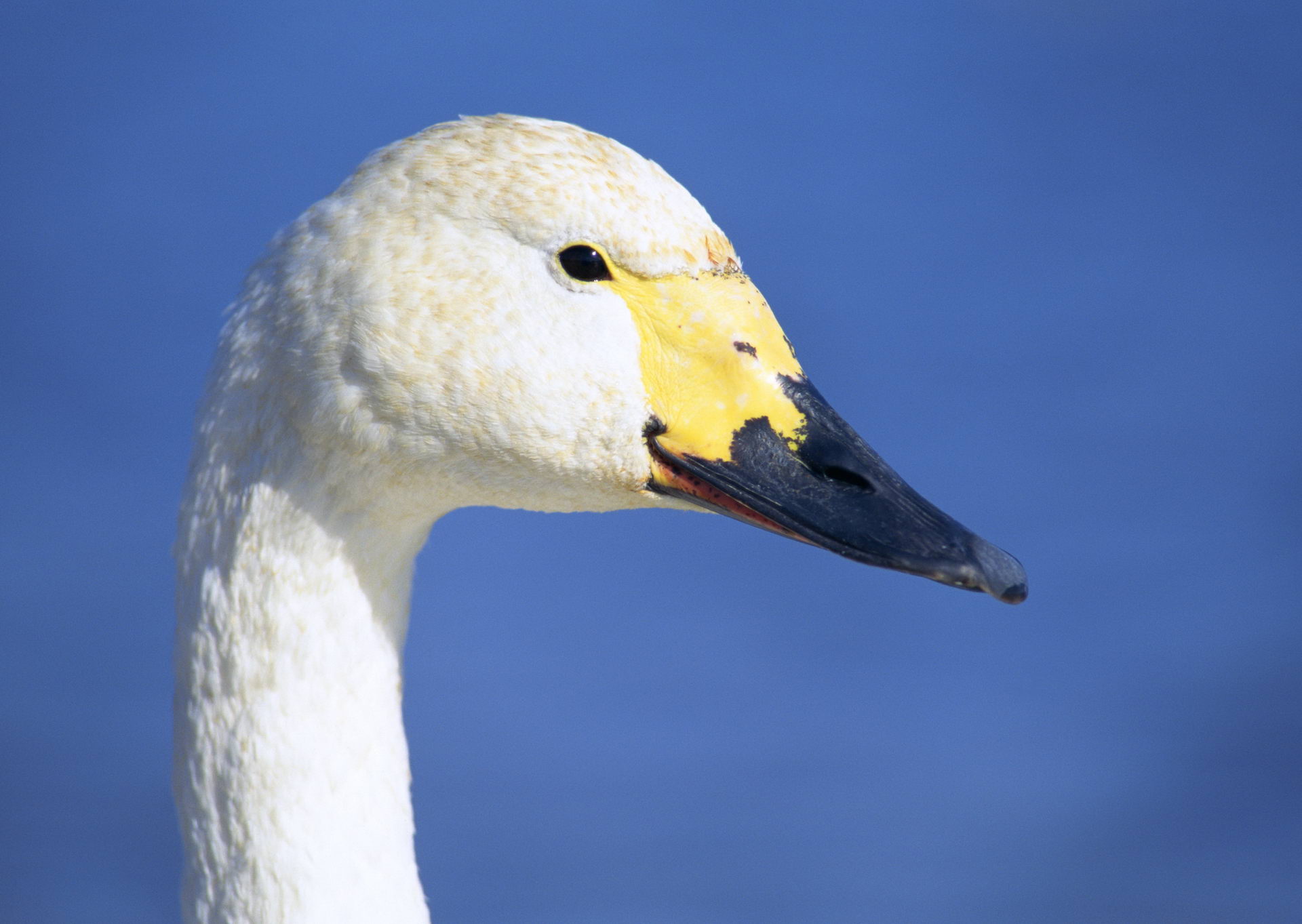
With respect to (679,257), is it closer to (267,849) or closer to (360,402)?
(360,402)

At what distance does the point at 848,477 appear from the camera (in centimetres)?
209

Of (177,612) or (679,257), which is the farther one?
(177,612)

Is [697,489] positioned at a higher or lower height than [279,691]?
higher

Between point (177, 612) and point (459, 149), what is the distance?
3.14 feet

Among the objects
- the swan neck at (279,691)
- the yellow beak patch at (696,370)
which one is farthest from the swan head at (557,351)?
the swan neck at (279,691)

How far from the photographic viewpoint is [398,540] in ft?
7.41

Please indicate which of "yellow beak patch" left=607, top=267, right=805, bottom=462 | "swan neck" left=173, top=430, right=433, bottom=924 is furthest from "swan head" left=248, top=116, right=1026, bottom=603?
"swan neck" left=173, top=430, right=433, bottom=924

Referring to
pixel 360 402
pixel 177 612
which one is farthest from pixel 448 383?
pixel 177 612

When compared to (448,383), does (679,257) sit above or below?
above

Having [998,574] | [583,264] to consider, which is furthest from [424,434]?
[998,574]

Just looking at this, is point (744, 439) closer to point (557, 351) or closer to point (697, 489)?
point (697, 489)

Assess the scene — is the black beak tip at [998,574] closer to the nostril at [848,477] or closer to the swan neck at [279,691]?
the nostril at [848,477]

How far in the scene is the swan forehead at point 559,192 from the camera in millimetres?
2025

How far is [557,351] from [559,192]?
26 cm
